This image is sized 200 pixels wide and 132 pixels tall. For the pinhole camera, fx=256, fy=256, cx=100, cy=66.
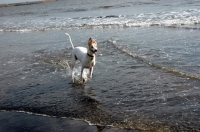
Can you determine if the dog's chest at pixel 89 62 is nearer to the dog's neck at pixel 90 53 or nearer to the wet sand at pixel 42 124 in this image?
the dog's neck at pixel 90 53

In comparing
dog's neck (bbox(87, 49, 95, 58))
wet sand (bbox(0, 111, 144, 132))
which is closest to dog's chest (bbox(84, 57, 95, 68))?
dog's neck (bbox(87, 49, 95, 58))

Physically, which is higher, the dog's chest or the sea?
the dog's chest

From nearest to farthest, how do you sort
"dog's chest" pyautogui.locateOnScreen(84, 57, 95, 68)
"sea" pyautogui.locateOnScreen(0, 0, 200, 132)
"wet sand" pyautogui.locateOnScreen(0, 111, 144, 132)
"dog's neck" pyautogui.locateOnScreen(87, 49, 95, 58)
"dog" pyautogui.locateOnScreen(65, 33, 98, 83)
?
1. "wet sand" pyautogui.locateOnScreen(0, 111, 144, 132)
2. "sea" pyautogui.locateOnScreen(0, 0, 200, 132)
3. "dog" pyautogui.locateOnScreen(65, 33, 98, 83)
4. "dog's neck" pyautogui.locateOnScreen(87, 49, 95, 58)
5. "dog's chest" pyautogui.locateOnScreen(84, 57, 95, 68)

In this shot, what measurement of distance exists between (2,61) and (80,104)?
6.53 metres

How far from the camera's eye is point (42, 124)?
5332mm

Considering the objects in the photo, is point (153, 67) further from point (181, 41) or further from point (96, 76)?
point (181, 41)

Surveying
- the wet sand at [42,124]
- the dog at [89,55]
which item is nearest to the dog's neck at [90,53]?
the dog at [89,55]

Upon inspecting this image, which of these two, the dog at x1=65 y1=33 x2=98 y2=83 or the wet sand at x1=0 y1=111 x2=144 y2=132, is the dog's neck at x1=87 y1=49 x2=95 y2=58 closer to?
the dog at x1=65 y1=33 x2=98 y2=83

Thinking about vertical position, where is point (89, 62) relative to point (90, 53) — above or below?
below

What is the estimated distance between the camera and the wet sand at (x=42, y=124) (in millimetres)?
4988

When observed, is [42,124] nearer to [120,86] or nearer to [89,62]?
[120,86]

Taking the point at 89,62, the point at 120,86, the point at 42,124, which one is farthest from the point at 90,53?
the point at 42,124

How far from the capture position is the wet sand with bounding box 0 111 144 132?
4988 mm

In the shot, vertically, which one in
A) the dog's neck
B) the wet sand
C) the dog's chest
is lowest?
the wet sand
